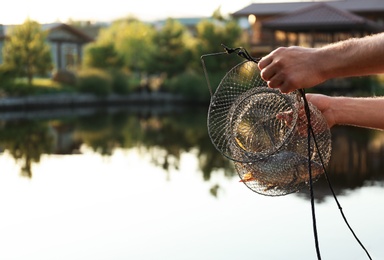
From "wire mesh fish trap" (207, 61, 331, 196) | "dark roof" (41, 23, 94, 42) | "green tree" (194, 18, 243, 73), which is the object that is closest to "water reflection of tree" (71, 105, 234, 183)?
"wire mesh fish trap" (207, 61, 331, 196)

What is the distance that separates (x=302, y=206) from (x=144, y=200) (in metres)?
1.76

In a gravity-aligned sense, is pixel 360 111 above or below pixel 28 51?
above

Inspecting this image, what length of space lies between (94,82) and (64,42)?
1208 cm

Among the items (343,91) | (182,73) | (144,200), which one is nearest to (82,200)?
(144,200)

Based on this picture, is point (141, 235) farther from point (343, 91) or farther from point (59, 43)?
point (59, 43)

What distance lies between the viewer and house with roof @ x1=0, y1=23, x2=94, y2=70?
138ft

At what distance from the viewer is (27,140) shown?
17.0 m

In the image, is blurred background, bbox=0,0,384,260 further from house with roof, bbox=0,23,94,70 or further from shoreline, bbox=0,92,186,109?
house with roof, bbox=0,23,94,70

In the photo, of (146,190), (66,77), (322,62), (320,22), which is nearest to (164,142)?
(146,190)

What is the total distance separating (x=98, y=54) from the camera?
1453 inches

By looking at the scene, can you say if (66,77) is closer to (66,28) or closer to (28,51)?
(28,51)

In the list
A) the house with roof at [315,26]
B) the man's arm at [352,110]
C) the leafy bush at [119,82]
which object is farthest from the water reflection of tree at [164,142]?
the house with roof at [315,26]

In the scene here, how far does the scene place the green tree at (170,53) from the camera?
3600 cm

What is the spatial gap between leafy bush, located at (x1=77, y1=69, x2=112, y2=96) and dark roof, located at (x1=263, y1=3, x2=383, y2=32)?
6571 millimetres
